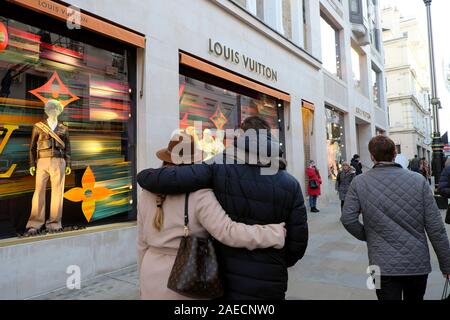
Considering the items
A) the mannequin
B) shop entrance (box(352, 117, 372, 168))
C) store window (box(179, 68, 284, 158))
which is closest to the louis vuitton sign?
store window (box(179, 68, 284, 158))

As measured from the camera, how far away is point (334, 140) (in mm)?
15531

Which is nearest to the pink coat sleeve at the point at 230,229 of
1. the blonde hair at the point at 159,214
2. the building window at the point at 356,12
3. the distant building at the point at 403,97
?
the blonde hair at the point at 159,214

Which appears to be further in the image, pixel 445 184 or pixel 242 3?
pixel 242 3

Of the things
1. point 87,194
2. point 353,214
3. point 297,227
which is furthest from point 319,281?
point 87,194

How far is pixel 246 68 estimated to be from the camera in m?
9.11

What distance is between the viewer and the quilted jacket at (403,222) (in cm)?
250

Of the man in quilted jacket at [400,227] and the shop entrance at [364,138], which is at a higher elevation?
the shop entrance at [364,138]

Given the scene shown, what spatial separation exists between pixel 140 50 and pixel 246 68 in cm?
357

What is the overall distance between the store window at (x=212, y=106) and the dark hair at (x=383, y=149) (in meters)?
4.35

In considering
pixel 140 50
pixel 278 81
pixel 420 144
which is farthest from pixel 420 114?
pixel 140 50

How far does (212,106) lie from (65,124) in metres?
3.93

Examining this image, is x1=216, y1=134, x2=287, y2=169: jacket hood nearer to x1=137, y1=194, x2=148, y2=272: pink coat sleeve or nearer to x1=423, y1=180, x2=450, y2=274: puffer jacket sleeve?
x1=137, y1=194, x2=148, y2=272: pink coat sleeve

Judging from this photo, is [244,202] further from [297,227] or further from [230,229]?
[297,227]

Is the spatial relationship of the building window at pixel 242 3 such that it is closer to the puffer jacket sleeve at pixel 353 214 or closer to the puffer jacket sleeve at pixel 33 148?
the puffer jacket sleeve at pixel 33 148
